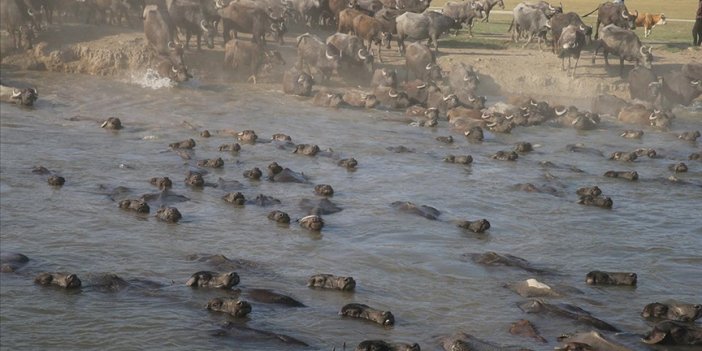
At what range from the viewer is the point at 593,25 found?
3969 cm

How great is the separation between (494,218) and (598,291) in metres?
3.78

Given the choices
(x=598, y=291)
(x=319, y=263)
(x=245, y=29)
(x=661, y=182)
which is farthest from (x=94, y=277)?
(x=245, y=29)

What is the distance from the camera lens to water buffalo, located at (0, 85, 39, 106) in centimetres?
2419

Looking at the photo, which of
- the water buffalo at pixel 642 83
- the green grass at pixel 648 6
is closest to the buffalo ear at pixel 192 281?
the water buffalo at pixel 642 83

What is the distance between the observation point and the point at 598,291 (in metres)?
12.7

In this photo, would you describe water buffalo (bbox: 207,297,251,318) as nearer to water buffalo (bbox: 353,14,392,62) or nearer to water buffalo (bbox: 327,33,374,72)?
water buffalo (bbox: 327,33,374,72)

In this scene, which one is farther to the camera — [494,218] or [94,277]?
[494,218]

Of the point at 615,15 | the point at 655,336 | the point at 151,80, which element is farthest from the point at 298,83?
the point at 655,336

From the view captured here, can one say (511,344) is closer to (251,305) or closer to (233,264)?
(251,305)

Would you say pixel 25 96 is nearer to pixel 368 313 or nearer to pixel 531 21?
pixel 368 313

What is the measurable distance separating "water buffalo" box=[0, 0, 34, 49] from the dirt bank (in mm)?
294

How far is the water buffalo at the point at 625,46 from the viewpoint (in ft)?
96.7

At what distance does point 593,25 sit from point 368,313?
30.5 metres

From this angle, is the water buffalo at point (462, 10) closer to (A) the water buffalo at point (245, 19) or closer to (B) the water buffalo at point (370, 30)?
(B) the water buffalo at point (370, 30)
